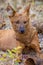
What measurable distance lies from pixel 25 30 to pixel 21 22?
21 centimetres

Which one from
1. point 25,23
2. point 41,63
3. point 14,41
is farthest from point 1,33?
point 41,63

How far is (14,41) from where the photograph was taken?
750cm

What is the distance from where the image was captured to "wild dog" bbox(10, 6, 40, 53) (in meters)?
7.07

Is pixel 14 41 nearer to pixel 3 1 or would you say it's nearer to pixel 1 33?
pixel 1 33

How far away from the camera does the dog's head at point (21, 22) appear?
23.0 feet

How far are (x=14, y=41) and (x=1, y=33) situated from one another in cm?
84

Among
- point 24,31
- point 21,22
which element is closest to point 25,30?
point 24,31

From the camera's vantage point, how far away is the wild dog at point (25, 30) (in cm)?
707

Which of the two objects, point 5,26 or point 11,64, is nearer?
point 11,64

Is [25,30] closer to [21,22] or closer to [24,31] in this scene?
[24,31]

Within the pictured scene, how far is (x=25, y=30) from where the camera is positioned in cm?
711

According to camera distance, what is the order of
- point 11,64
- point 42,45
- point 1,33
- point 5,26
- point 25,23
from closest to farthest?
point 11,64
point 25,23
point 42,45
point 1,33
point 5,26

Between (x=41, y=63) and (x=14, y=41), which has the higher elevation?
(x=41, y=63)

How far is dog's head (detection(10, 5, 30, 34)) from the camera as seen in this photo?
7002 mm
